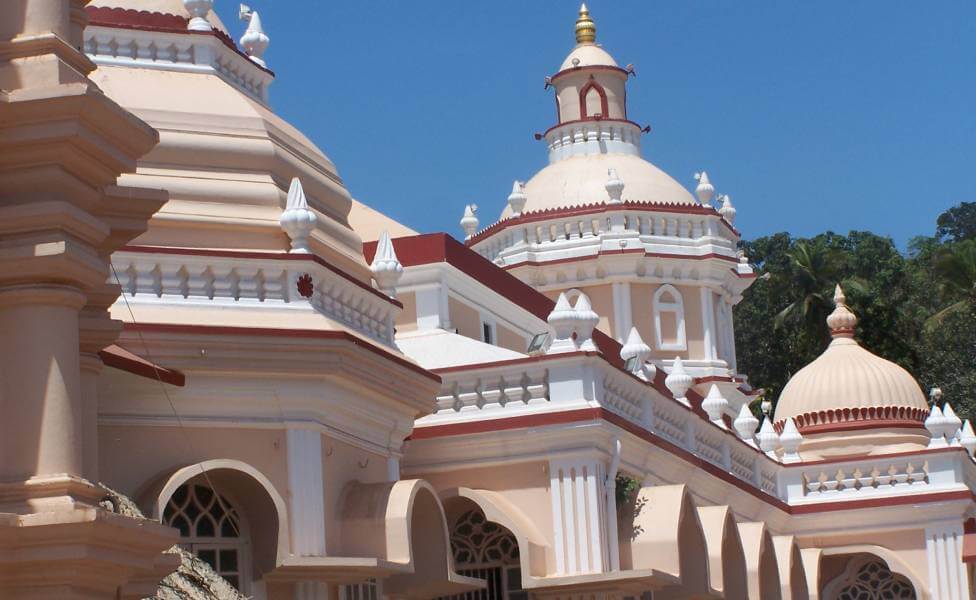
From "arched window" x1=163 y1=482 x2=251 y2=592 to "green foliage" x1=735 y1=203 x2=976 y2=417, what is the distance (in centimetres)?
4012

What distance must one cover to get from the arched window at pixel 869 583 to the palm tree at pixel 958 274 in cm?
2381

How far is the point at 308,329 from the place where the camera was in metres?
17.4

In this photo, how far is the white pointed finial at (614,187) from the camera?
40.5 meters

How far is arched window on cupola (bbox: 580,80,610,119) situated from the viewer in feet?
142

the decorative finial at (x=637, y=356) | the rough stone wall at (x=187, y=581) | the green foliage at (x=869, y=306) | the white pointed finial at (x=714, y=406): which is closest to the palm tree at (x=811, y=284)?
the green foliage at (x=869, y=306)

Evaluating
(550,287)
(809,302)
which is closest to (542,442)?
(550,287)

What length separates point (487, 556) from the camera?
2178 centimetres

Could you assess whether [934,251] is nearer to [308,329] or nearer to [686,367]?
[686,367]

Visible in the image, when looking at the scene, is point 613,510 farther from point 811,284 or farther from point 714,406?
point 811,284

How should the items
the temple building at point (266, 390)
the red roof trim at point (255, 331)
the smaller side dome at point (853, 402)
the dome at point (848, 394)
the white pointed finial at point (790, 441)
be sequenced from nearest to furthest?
the temple building at point (266, 390) → the red roof trim at point (255, 331) → the white pointed finial at point (790, 441) → the smaller side dome at point (853, 402) → the dome at point (848, 394)

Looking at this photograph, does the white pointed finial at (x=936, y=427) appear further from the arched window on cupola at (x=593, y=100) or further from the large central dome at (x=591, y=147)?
the arched window on cupola at (x=593, y=100)

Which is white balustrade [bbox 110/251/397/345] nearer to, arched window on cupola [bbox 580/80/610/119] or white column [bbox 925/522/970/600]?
white column [bbox 925/522/970/600]

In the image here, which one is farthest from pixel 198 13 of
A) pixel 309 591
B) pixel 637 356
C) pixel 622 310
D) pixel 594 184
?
pixel 594 184

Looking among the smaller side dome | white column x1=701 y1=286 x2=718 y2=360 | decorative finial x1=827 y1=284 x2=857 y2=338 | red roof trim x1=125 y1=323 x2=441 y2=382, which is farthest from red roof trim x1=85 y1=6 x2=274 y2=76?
white column x1=701 y1=286 x2=718 y2=360
